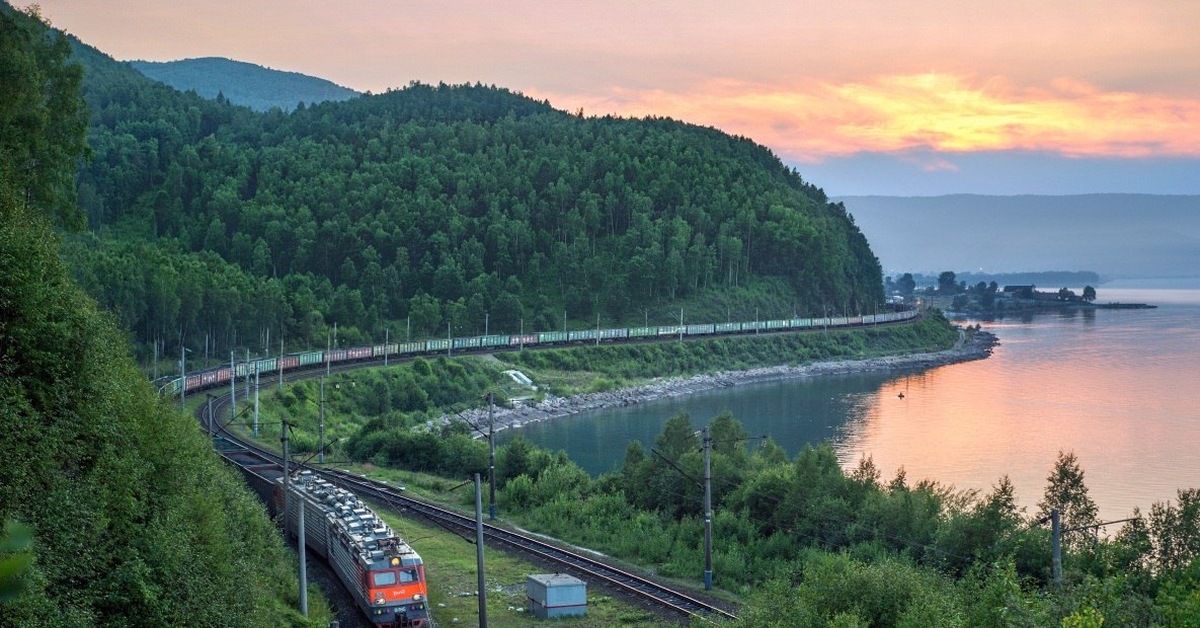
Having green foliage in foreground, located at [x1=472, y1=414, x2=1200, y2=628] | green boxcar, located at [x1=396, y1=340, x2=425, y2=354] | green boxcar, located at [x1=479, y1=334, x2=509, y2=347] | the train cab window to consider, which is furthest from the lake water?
the train cab window

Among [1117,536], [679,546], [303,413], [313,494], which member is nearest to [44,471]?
[313,494]

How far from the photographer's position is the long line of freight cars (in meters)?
62.5

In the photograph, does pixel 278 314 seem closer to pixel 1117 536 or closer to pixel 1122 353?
pixel 1117 536

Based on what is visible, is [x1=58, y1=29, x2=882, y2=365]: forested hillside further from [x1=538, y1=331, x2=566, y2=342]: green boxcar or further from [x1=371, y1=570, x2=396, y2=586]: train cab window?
[x1=371, y1=570, x2=396, y2=586]: train cab window

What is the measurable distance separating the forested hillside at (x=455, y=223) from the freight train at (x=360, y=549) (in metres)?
51.4

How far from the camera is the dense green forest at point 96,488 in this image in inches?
576

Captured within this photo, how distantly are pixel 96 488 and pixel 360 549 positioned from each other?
6.71 meters

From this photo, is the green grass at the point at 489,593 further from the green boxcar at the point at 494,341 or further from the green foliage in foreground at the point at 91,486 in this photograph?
the green boxcar at the point at 494,341

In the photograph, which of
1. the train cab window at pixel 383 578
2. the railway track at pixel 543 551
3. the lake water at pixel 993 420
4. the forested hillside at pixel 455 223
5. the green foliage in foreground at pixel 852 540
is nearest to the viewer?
the green foliage in foreground at pixel 852 540

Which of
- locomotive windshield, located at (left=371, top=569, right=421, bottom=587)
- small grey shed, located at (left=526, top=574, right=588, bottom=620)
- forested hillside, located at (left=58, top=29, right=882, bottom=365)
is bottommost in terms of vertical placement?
small grey shed, located at (left=526, top=574, right=588, bottom=620)

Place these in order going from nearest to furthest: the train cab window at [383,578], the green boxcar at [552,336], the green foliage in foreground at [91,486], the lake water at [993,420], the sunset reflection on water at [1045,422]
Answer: the green foliage in foreground at [91,486], the train cab window at [383,578], the sunset reflection on water at [1045,422], the lake water at [993,420], the green boxcar at [552,336]

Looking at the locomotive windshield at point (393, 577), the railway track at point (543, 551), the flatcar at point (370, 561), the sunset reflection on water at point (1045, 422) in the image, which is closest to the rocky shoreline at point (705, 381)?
the sunset reflection on water at point (1045, 422)

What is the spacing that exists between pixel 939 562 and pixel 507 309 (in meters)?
76.2

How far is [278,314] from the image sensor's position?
8106cm
